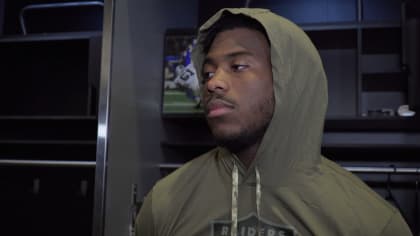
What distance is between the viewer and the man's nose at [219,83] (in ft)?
2.93

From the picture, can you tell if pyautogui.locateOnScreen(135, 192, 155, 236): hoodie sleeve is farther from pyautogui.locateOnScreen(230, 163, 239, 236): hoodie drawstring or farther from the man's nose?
the man's nose

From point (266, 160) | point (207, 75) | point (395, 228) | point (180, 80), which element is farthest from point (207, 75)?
point (180, 80)

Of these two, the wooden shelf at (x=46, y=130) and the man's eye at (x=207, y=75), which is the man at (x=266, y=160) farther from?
the wooden shelf at (x=46, y=130)

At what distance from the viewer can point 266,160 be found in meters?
0.94

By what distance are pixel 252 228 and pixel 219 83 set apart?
0.31m

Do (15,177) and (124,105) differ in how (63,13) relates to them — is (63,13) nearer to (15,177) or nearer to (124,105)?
(15,177)

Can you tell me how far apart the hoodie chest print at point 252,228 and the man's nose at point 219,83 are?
0.90 ft

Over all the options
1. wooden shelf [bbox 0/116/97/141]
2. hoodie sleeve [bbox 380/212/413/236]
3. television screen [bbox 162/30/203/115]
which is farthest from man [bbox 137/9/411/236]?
wooden shelf [bbox 0/116/97/141]

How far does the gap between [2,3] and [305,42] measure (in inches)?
78.3

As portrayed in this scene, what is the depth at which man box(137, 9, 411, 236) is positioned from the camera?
2.90ft

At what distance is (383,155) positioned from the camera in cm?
195

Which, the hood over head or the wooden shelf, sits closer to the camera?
the hood over head

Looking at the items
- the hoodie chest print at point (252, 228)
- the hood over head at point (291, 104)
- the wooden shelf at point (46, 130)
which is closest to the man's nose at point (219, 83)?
the hood over head at point (291, 104)

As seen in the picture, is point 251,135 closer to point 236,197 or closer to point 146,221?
point 236,197
